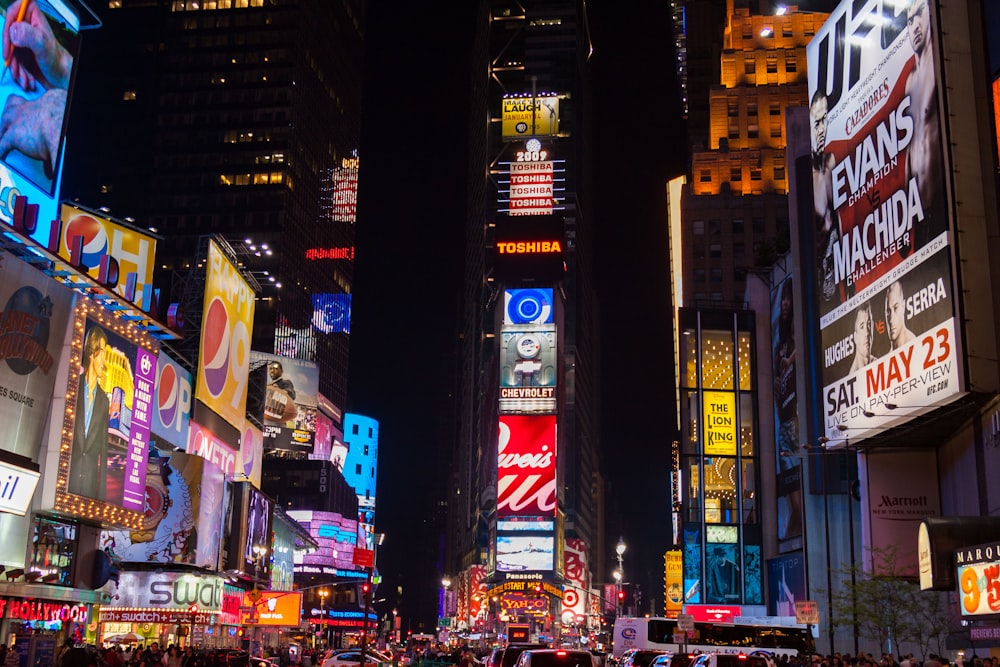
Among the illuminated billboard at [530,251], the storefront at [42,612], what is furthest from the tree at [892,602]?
the illuminated billboard at [530,251]

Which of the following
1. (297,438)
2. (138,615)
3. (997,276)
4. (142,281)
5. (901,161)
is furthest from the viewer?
(297,438)

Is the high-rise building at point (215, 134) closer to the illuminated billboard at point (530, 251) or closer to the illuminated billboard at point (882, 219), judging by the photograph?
the illuminated billboard at point (530, 251)

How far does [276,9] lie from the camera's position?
144m

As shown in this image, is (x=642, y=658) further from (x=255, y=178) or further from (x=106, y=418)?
(x=255, y=178)

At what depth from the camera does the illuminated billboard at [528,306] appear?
404 feet

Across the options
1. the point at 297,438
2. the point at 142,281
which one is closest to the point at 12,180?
the point at 142,281

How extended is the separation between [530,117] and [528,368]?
4926 cm

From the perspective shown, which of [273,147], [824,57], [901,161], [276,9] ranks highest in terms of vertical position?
[276,9]

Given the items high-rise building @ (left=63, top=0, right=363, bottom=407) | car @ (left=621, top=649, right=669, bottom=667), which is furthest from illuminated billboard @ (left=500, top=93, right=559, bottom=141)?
car @ (left=621, top=649, right=669, bottom=667)

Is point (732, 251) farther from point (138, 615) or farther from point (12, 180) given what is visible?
point (12, 180)

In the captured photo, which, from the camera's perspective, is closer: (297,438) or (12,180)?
(12,180)

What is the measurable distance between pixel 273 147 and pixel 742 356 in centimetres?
8477

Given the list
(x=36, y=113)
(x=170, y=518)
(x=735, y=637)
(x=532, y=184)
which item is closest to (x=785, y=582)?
(x=735, y=637)

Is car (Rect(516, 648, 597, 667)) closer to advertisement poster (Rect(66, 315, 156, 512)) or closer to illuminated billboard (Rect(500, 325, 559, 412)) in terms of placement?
advertisement poster (Rect(66, 315, 156, 512))
